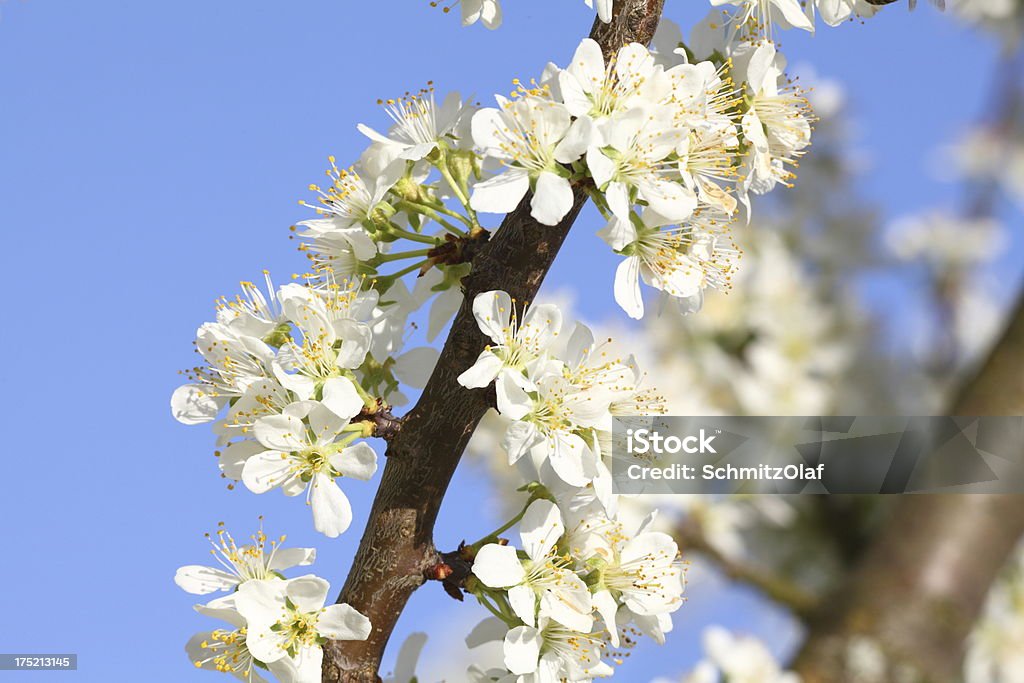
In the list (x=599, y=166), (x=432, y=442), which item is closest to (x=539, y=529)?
(x=432, y=442)

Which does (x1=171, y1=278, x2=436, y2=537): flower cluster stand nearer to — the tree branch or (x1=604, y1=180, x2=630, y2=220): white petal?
(x1=604, y1=180, x2=630, y2=220): white petal

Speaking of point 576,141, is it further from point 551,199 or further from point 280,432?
point 280,432

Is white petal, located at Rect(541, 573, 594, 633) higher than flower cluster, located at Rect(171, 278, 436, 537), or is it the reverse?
flower cluster, located at Rect(171, 278, 436, 537)

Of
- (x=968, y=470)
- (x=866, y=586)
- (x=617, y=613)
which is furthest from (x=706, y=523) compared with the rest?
(x=617, y=613)

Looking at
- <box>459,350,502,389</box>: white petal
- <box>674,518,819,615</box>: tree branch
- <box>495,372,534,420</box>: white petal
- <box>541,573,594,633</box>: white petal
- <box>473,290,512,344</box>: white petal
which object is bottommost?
<box>541,573,594,633</box>: white petal

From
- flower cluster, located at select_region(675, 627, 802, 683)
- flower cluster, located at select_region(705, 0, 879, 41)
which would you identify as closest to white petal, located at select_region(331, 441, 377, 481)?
flower cluster, located at select_region(705, 0, 879, 41)

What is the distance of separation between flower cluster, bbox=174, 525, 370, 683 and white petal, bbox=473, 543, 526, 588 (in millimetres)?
127

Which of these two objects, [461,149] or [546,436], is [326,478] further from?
[461,149]

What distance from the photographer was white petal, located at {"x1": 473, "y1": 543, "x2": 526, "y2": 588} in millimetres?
1007

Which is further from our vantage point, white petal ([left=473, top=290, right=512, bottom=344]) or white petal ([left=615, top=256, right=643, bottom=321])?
white petal ([left=615, top=256, right=643, bottom=321])

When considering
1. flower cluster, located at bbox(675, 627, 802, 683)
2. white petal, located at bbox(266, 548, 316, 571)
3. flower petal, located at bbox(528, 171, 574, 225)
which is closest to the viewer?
flower petal, located at bbox(528, 171, 574, 225)

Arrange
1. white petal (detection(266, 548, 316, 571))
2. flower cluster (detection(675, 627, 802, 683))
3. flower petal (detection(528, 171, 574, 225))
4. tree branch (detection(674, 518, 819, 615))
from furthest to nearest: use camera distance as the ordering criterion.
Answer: tree branch (detection(674, 518, 819, 615)), flower cluster (detection(675, 627, 802, 683)), white petal (detection(266, 548, 316, 571)), flower petal (detection(528, 171, 574, 225))

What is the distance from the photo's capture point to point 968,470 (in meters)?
2.43

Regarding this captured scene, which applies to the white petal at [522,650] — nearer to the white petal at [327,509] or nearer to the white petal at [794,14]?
the white petal at [327,509]
